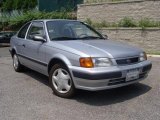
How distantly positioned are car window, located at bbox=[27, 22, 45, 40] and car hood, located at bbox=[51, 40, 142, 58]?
32.1 inches

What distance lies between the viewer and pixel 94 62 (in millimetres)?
5000

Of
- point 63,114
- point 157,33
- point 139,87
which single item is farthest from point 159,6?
point 63,114

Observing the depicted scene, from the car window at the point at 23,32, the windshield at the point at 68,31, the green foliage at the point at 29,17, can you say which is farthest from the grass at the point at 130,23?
the car window at the point at 23,32

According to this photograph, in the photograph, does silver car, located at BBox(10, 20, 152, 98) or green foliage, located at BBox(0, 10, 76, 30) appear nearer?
silver car, located at BBox(10, 20, 152, 98)

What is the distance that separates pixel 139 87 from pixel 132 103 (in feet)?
3.61

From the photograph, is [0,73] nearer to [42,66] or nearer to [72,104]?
[42,66]

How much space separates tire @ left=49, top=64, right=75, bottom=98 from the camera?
5395mm

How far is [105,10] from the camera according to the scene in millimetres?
14789

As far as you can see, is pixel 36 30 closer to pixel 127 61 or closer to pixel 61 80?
pixel 61 80

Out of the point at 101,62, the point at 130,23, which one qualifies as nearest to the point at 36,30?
the point at 101,62

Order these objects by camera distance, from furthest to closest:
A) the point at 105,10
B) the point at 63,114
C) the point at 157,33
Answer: the point at 105,10 → the point at 157,33 → the point at 63,114

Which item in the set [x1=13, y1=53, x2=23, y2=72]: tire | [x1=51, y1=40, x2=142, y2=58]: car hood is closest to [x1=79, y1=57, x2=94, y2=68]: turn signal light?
[x1=51, y1=40, x2=142, y2=58]: car hood

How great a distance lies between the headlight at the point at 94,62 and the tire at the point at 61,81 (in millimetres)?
458

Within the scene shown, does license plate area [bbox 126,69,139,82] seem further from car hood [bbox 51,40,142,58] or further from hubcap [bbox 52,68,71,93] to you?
hubcap [bbox 52,68,71,93]
